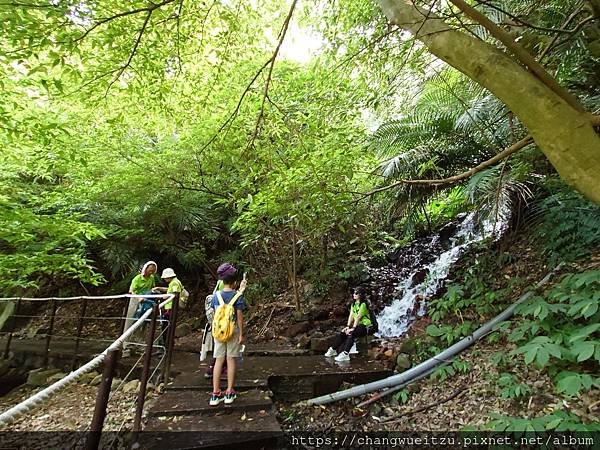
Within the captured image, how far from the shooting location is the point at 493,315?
4281 millimetres

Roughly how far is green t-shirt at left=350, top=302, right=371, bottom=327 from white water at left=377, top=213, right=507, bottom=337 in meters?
0.96

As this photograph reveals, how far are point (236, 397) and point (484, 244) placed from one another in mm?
4849

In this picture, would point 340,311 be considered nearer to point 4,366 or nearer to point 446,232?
point 446,232

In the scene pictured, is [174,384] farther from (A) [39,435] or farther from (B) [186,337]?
(B) [186,337]

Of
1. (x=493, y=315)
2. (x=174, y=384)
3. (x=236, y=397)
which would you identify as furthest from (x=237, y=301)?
(x=493, y=315)

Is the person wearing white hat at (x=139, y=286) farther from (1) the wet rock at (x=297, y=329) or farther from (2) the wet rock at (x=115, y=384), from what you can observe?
(1) the wet rock at (x=297, y=329)

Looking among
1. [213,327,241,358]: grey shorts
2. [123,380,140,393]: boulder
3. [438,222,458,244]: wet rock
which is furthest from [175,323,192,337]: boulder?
[438,222,458,244]: wet rock

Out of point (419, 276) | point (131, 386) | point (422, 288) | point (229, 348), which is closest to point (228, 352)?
point (229, 348)

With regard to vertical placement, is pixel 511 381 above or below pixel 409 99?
below

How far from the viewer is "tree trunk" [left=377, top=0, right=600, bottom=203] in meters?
1.88

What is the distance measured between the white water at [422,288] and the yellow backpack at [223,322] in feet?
11.5

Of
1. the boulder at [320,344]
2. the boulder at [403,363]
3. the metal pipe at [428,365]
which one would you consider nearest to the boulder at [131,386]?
the metal pipe at [428,365]

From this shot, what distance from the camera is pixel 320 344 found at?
566 centimetres

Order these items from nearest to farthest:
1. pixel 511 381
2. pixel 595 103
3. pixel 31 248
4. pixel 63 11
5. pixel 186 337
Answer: pixel 63 11
pixel 511 381
pixel 595 103
pixel 31 248
pixel 186 337
